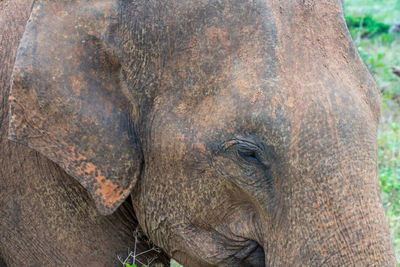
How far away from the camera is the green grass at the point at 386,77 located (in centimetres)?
414

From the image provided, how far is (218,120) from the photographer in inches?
74.0

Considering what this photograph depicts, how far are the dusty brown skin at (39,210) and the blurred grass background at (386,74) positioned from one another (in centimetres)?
110

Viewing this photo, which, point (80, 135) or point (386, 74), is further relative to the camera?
point (386, 74)

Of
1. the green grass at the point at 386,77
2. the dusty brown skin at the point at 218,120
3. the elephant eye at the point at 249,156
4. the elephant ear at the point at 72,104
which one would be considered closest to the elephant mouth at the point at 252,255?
the dusty brown skin at the point at 218,120

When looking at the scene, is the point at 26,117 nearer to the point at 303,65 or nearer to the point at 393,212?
the point at 303,65

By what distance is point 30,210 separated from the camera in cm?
224

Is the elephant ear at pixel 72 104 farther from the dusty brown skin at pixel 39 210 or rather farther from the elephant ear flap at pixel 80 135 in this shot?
the dusty brown skin at pixel 39 210

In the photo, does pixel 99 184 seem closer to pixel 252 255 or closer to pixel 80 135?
pixel 80 135

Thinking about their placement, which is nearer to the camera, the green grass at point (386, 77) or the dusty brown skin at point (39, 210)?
the dusty brown skin at point (39, 210)

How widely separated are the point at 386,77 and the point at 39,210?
4941 mm

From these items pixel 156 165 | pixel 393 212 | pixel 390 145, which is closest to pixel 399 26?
pixel 390 145

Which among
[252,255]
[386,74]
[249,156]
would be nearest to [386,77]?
[386,74]

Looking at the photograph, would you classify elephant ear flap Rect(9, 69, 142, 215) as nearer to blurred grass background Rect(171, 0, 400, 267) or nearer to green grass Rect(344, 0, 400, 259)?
blurred grass background Rect(171, 0, 400, 267)

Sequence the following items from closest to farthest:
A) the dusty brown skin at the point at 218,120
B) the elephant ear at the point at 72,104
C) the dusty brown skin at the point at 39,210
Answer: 1. the dusty brown skin at the point at 218,120
2. the elephant ear at the point at 72,104
3. the dusty brown skin at the point at 39,210
